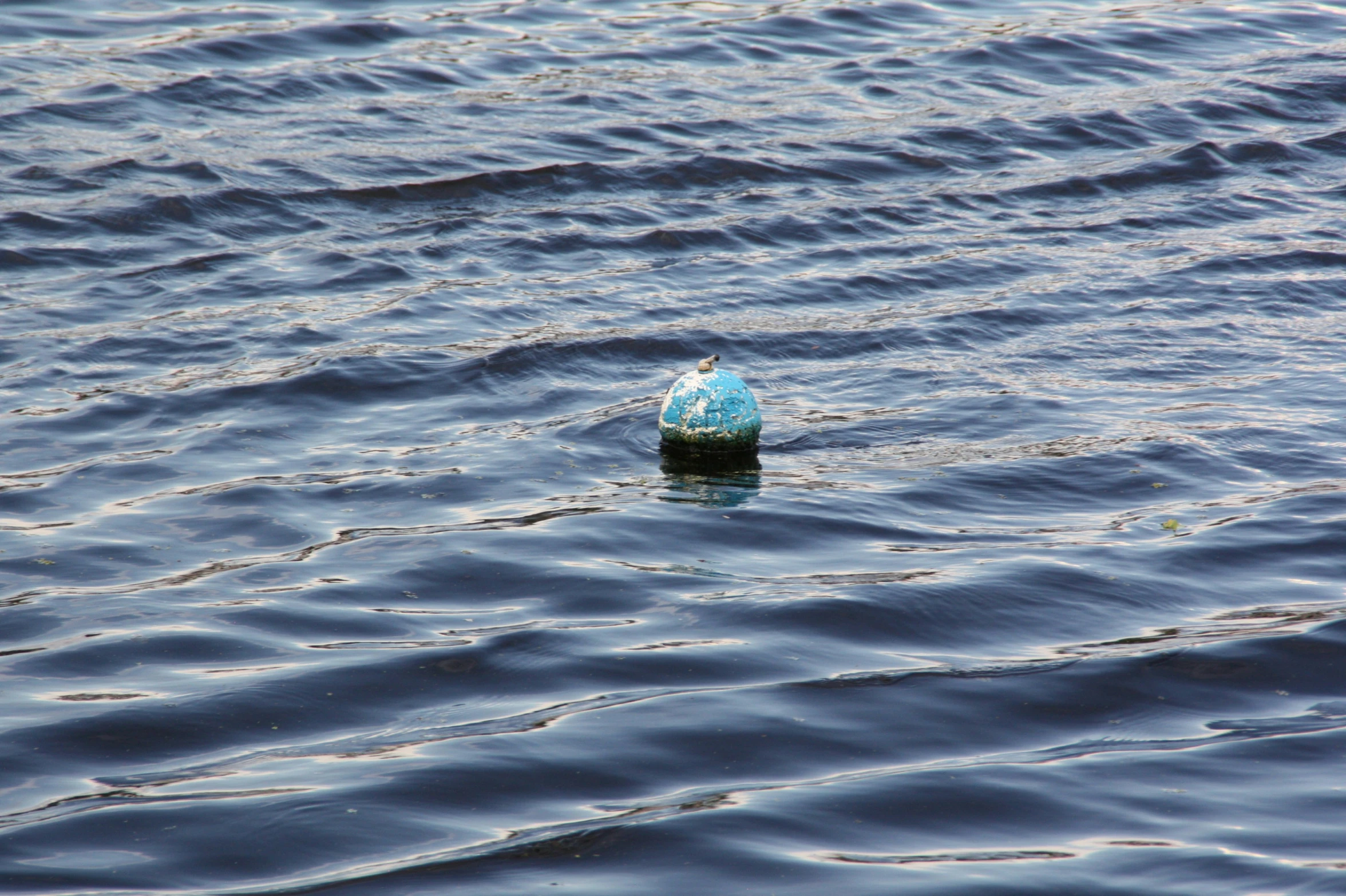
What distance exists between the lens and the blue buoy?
792 centimetres

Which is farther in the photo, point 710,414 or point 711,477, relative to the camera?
point 710,414

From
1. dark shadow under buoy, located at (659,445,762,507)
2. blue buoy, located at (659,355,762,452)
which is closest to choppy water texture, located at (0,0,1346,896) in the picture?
dark shadow under buoy, located at (659,445,762,507)

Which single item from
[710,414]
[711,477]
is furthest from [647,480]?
[710,414]

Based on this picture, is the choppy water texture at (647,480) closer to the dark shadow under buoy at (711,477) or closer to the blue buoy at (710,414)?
the dark shadow under buoy at (711,477)

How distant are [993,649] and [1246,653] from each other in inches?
38.8

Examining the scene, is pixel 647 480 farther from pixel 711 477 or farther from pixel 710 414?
pixel 710 414

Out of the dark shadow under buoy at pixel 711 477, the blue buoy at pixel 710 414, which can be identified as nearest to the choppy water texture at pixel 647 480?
the dark shadow under buoy at pixel 711 477

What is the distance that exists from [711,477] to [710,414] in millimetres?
356

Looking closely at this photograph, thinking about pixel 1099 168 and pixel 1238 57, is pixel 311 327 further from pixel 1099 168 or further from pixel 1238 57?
pixel 1238 57

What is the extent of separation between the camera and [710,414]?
7.91m

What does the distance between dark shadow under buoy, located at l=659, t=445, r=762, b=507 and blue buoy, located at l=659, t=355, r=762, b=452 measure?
2.1 inches

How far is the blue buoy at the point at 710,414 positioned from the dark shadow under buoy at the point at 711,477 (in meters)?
0.05

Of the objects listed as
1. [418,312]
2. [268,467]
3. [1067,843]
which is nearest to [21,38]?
[418,312]

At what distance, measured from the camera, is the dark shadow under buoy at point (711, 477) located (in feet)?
24.5
